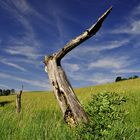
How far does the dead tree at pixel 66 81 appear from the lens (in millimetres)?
8453

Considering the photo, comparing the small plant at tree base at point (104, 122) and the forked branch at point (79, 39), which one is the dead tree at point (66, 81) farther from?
the small plant at tree base at point (104, 122)

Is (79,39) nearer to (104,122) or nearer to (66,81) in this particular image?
(66,81)

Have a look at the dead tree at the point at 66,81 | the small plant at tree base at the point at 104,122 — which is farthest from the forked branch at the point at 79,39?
the small plant at tree base at the point at 104,122

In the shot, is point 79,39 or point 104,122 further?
point 79,39

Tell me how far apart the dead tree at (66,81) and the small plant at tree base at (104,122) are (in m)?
0.35

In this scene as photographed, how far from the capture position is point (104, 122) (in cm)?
709

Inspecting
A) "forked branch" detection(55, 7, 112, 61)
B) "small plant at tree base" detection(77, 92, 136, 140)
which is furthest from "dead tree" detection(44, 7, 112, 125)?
"small plant at tree base" detection(77, 92, 136, 140)

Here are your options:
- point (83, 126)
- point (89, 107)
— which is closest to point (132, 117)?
point (89, 107)

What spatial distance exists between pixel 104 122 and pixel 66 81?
2.21 metres

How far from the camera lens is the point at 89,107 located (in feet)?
27.5

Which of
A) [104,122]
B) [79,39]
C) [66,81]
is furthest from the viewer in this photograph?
[79,39]

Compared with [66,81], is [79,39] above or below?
above

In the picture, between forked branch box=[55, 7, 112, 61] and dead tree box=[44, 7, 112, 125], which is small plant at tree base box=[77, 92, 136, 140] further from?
forked branch box=[55, 7, 112, 61]

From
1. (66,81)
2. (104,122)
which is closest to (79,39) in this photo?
(66,81)
